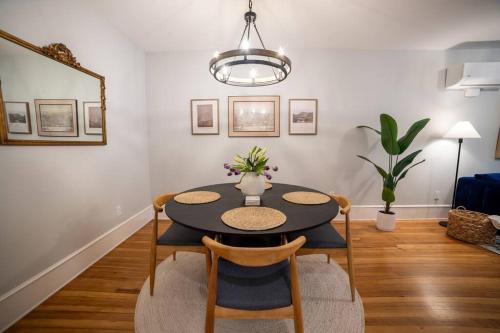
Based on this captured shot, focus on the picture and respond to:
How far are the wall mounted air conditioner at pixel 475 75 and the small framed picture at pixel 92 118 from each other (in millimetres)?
4499

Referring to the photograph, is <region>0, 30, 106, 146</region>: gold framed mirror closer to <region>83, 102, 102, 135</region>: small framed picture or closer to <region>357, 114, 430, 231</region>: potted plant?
<region>83, 102, 102, 135</region>: small framed picture

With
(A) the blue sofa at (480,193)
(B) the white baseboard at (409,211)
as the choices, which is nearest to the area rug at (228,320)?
(B) the white baseboard at (409,211)

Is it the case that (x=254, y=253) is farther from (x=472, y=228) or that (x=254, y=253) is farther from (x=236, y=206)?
(x=472, y=228)

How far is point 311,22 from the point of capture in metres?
2.09

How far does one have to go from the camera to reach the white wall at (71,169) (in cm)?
127

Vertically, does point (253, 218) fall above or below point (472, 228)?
above

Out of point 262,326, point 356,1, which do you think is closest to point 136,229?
point 262,326

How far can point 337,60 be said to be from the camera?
273 centimetres

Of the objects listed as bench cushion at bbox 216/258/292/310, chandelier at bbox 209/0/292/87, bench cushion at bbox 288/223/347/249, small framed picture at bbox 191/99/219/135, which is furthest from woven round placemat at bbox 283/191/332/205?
small framed picture at bbox 191/99/219/135

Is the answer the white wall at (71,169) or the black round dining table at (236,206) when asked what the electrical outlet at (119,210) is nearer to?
the white wall at (71,169)

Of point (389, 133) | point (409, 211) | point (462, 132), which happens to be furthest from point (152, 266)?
point (462, 132)

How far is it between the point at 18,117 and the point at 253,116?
227cm

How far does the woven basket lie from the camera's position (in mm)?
2146

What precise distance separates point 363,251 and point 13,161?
315 centimetres
